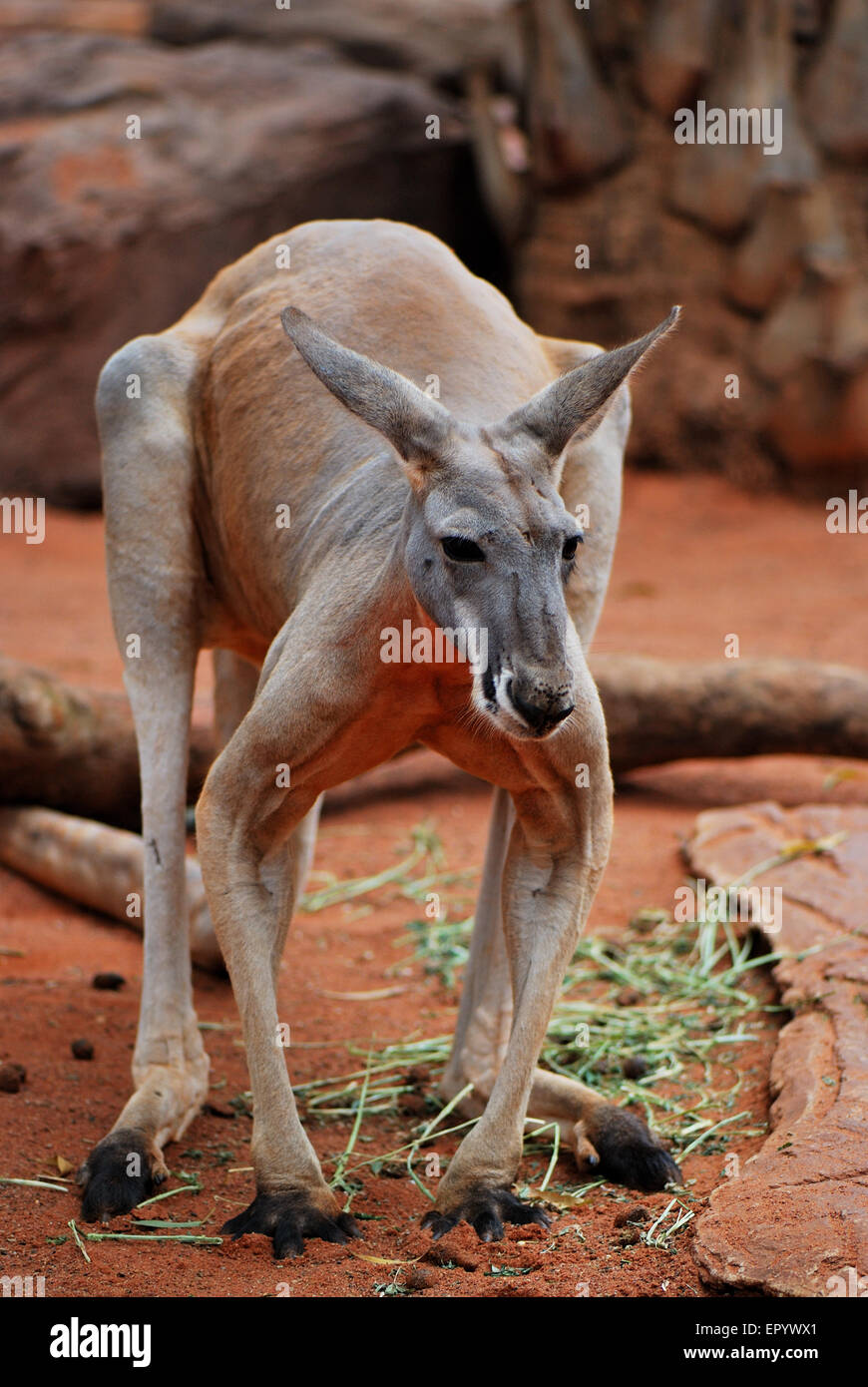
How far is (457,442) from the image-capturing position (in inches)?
126

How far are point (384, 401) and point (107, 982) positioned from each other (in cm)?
233

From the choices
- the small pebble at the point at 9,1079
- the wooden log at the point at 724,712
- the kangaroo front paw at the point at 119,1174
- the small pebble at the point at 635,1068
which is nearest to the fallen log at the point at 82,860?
the small pebble at the point at 9,1079

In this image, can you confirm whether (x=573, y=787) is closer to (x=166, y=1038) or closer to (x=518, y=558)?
(x=518, y=558)

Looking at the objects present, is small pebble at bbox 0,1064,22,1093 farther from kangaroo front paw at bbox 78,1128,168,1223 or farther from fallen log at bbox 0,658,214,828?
fallen log at bbox 0,658,214,828

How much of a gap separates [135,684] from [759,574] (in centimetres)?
752

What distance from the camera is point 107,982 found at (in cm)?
471

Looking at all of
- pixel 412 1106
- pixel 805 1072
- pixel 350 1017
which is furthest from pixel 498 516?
pixel 350 1017

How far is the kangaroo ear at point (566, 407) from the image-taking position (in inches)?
126

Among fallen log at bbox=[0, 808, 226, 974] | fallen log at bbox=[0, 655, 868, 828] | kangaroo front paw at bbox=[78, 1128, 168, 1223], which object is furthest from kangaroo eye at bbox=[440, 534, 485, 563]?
fallen log at bbox=[0, 655, 868, 828]

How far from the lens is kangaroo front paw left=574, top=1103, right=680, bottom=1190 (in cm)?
351

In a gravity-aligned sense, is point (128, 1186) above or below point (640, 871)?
below

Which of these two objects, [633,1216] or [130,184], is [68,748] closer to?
[633,1216]

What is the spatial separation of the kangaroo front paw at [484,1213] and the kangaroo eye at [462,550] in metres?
1.34
